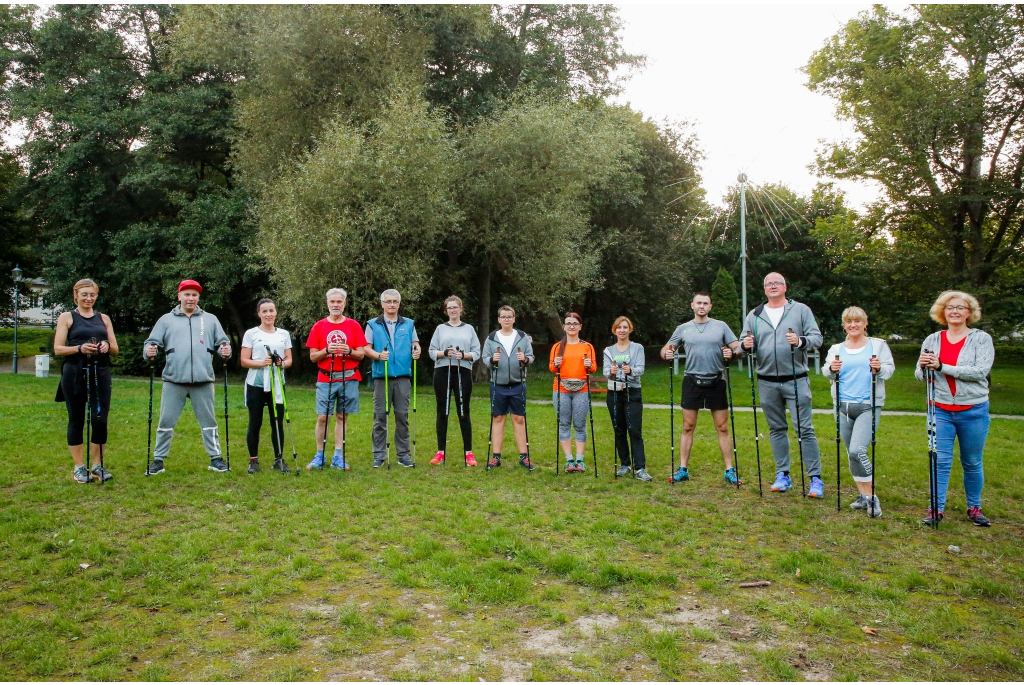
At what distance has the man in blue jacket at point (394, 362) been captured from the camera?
8.61m

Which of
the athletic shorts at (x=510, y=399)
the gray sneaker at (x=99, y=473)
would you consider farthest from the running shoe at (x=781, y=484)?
the gray sneaker at (x=99, y=473)

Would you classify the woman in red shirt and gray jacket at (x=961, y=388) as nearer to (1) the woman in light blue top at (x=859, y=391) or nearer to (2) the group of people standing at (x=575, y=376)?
(2) the group of people standing at (x=575, y=376)

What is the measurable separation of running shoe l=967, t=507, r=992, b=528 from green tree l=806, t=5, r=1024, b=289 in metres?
13.5

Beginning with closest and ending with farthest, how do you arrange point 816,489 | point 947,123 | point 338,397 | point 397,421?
1. point 816,489
2. point 338,397
3. point 397,421
4. point 947,123

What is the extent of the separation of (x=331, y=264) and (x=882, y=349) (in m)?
13.3

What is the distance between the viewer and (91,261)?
25.8m

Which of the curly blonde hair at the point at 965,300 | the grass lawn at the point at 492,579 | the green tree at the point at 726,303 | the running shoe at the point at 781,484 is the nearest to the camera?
the grass lawn at the point at 492,579

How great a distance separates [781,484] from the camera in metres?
7.45

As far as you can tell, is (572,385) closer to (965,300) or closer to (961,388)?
(961,388)

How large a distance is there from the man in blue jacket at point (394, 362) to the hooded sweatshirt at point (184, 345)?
5.94 ft

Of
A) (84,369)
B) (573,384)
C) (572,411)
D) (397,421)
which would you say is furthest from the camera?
(397,421)

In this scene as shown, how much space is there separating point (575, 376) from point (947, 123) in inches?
538

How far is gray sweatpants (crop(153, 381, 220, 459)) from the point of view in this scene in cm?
791

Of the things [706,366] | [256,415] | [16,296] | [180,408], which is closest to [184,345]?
[180,408]
